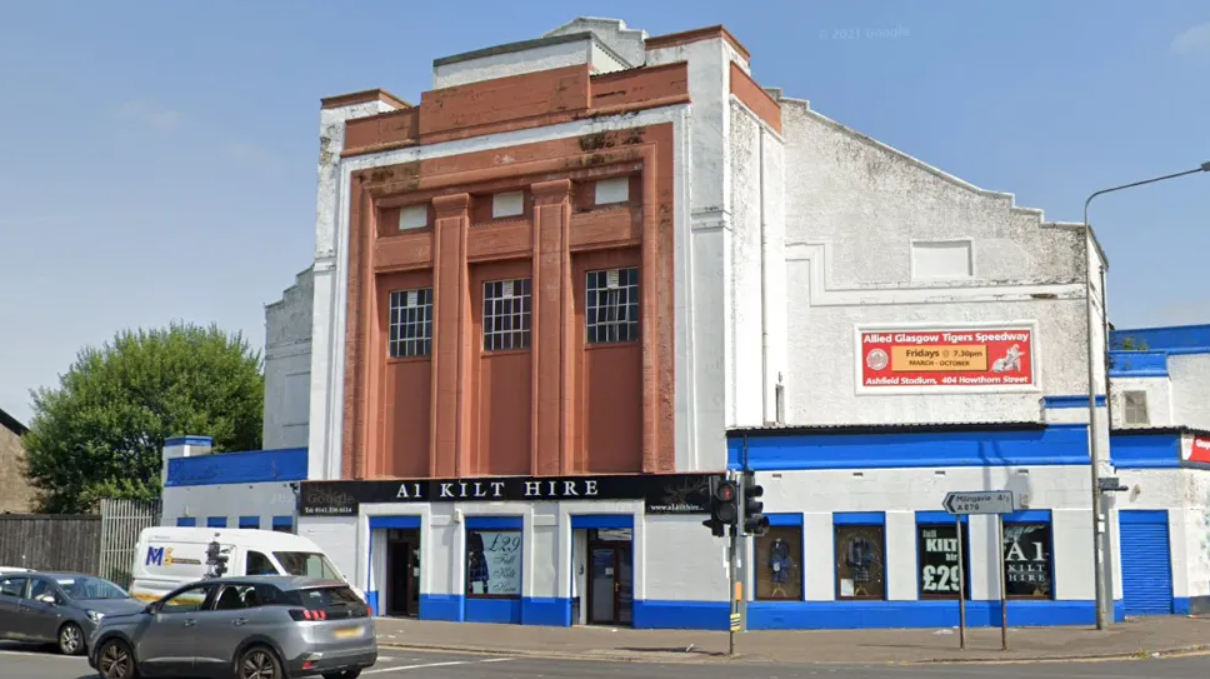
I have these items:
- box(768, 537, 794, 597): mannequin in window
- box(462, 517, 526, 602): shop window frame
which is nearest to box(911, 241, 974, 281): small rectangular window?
box(768, 537, 794, 597): mannequin in window

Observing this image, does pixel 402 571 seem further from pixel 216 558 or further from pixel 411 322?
pixel 216 558

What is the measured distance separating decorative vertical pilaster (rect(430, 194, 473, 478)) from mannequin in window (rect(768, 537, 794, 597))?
7.84 metres

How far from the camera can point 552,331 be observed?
98.0 feet

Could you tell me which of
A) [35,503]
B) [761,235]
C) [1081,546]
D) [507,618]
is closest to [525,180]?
[761,235]

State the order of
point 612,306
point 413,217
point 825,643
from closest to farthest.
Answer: point 825,643
point 612,306
point 413,217

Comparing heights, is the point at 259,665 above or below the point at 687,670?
above

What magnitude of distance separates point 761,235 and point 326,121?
1220 cm

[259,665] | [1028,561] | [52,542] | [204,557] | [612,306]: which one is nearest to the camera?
[259,665]

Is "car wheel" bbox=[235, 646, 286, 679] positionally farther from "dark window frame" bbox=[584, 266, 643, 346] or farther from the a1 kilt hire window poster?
the a1 kilt hire window poster

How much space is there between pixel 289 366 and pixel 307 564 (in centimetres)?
1628

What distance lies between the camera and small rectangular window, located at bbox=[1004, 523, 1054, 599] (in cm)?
2616

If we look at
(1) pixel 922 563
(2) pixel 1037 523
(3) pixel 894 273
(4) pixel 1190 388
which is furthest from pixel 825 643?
(4) pixel 1190 388

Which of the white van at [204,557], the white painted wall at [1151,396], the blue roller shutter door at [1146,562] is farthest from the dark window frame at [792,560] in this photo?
the white painted wall at [1151,396]

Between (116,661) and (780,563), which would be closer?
(116,661)
